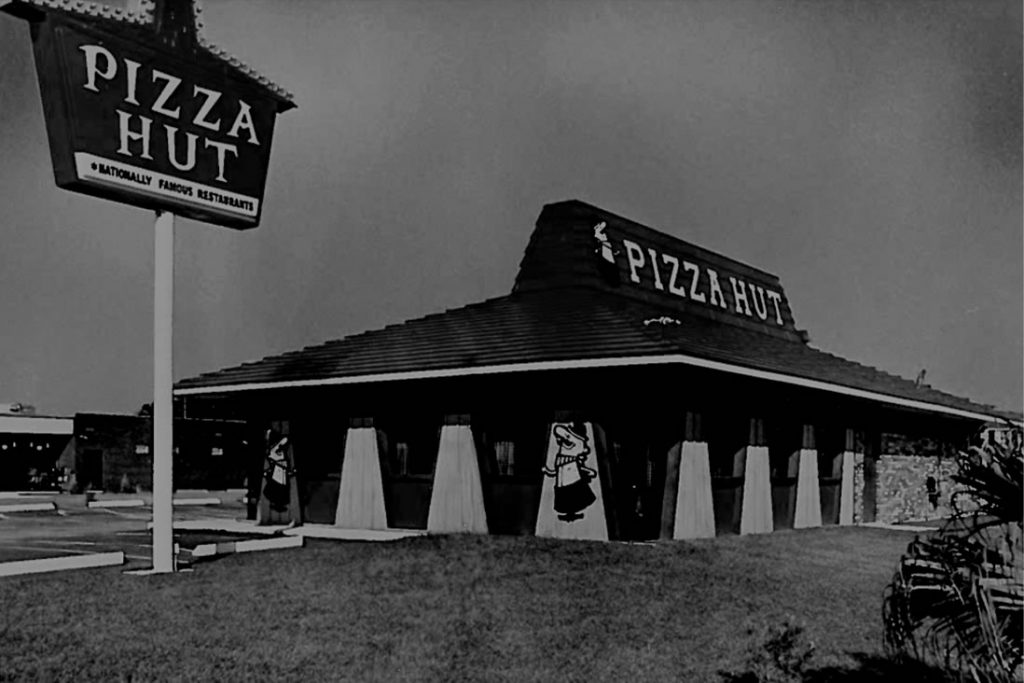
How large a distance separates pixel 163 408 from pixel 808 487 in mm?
14156

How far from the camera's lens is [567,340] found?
1764 centimetres

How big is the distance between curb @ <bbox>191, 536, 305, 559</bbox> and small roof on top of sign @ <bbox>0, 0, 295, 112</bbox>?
6.71 m

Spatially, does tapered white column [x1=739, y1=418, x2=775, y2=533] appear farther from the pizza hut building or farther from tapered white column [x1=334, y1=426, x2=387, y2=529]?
tapered white column [x1=334, y1=426, x2=387, y2=529]

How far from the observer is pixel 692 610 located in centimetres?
1138

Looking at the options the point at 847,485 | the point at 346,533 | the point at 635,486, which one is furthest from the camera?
the point at 847,485

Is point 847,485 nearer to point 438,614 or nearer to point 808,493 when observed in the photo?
point 808,493

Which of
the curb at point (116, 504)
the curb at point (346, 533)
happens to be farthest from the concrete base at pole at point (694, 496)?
the curb at point (116, 504)

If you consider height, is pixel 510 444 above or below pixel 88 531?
above

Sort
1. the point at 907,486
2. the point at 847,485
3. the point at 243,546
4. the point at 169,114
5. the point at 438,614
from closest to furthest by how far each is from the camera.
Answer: the point at 438,614, the point at 169,114, the point at 243,546, the point at 847,485, the point at 907,486

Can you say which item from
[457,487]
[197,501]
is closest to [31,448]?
[197,501]

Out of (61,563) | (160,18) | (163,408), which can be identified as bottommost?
(61,563)

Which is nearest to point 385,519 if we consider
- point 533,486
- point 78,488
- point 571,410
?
point 533,486

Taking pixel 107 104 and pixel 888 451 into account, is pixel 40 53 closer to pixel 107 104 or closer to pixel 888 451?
pixel 107 104

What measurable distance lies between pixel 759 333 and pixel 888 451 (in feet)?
14.9
